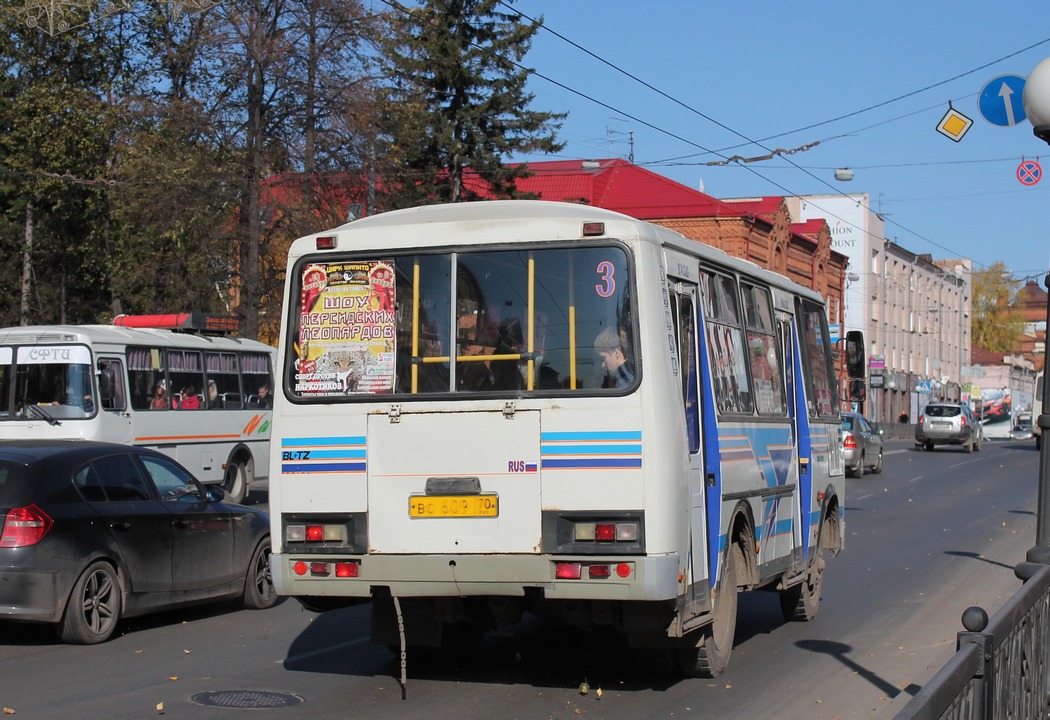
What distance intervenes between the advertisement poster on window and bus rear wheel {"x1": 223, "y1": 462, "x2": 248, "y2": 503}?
632 inches

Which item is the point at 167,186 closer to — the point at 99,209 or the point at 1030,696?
the point at 99,209

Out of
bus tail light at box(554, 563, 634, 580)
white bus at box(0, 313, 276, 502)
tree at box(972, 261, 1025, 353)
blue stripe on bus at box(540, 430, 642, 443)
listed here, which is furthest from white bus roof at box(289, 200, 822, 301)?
tree at box(972, 261, 1025, 353)

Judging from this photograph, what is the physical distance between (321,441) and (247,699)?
1.63 m

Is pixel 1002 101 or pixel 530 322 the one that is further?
pixel 1002 101

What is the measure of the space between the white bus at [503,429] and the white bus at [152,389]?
13094 mm

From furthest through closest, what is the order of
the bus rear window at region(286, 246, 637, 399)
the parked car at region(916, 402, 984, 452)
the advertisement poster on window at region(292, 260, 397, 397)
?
the parked car at region(916, 402, 984, 452) → the advertisement poster on window at region(292, 260, 397, 397) → the bus rear window at region(286, 246, 637, 399)

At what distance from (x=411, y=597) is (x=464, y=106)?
34.1 m

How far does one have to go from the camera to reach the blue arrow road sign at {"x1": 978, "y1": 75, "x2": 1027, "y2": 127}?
12852 mm

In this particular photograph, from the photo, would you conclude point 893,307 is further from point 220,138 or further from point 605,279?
point 605,279

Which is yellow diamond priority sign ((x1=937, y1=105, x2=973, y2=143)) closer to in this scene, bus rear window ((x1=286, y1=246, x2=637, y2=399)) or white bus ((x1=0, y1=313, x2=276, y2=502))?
white bus ((x1=0, y1=313, x2=276, y2=502))

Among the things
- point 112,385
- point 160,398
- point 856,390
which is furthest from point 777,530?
point 160,398

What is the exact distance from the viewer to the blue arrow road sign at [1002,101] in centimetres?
1285

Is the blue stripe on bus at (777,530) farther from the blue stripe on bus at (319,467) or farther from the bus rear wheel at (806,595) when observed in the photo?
the blue stripe on bus at (319,467)

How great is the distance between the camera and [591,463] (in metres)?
7.55
